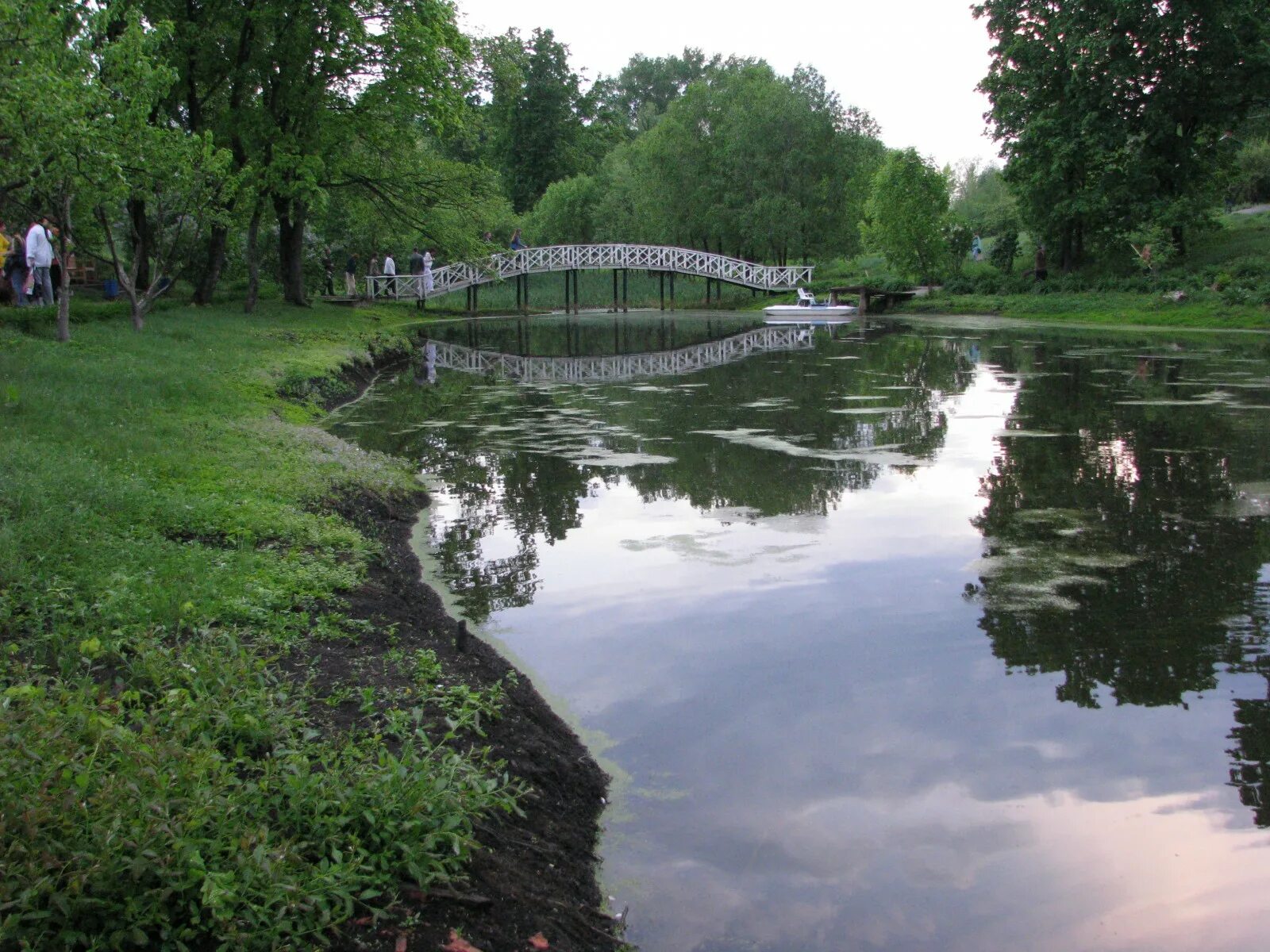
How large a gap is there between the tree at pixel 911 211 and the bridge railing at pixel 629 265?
5462 mm

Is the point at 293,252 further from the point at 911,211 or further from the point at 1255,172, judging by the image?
the point at 1255,172

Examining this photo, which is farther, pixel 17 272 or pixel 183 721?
pixel 17 272

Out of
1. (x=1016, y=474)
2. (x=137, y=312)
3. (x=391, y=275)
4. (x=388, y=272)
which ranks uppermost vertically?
(x=388, y=272)

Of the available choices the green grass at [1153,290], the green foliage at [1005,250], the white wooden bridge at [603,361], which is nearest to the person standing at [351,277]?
the white wooden bridge at [603,361]

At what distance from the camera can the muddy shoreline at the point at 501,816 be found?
3.82m

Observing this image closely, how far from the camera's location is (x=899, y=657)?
738 cm

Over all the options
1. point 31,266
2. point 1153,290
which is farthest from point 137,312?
point 1153,290

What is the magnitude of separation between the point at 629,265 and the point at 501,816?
162 feet

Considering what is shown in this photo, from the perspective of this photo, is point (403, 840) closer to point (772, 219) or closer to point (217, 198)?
point (217, 198)

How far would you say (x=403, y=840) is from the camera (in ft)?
13.1

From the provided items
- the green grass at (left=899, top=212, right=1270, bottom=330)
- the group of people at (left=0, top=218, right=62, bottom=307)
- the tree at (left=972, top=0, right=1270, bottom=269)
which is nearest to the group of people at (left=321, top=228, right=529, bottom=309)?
the green grass at (left=899, top=212, right=1270, bottom=330)

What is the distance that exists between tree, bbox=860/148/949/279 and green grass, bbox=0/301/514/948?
39.7 m

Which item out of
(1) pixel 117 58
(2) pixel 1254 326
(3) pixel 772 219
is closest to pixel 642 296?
(3) pixel 772 219

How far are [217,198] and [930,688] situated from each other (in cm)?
1735
